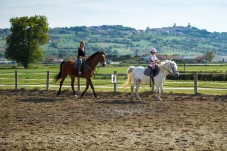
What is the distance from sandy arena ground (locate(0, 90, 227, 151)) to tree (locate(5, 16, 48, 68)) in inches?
2446

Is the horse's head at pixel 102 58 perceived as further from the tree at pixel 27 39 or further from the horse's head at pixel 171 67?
the tree at pixel 27 39

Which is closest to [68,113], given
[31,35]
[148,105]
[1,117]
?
[1,117]

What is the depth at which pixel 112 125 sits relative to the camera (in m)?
12.4

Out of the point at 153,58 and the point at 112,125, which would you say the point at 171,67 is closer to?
the point at 153,58

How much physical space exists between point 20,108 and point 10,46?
6749 centimetres

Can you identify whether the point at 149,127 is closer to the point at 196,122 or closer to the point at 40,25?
the point at 196,122

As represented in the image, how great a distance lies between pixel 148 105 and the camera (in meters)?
17.3

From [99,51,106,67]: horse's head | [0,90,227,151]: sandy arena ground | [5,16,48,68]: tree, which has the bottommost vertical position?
[0,90,227,151]: sandy arena ground

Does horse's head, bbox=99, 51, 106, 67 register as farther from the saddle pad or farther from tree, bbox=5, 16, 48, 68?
tree, bbox=5, 16, 48, 68

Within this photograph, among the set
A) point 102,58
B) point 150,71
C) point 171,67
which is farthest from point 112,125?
point 102,58

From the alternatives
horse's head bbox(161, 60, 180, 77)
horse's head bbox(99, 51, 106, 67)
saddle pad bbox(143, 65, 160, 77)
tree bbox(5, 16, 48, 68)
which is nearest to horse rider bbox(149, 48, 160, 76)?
saddle pad bbox(143, 65, 160, 77)

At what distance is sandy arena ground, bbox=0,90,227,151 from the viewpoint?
31.9 ft

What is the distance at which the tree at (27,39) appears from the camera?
79.3 m

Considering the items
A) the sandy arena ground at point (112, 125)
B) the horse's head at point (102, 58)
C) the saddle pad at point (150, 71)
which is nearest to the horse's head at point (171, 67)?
the saddle pad at point (150, 71)
